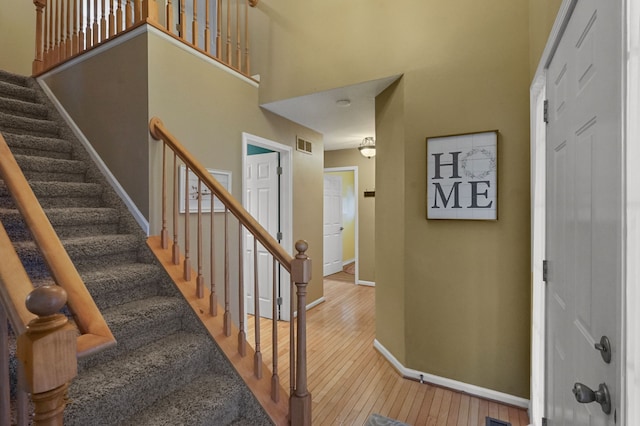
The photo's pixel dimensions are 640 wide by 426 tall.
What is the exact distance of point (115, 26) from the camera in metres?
2.52

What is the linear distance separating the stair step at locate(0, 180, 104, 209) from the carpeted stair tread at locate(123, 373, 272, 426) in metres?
1.60

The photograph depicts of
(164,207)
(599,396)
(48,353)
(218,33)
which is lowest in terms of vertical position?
(599,396)

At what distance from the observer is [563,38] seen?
4.08 feet

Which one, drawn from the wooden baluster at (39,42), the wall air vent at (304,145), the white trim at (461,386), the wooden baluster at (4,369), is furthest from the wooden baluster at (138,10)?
the white trim at (461,386)

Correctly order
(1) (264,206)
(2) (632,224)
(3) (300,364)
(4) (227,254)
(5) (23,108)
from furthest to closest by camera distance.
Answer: (1) (264,206) < (5) (23,108) < (4) (227,254) < (3) (300,364) < (2) (632,224)

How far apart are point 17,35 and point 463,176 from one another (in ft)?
17.0

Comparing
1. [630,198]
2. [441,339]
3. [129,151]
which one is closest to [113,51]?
[129,151]

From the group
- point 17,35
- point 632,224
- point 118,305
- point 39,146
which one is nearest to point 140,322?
point 118,305

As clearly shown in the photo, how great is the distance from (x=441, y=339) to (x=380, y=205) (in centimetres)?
119

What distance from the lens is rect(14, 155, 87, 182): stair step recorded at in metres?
2.24

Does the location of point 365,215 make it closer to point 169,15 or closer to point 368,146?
point 368,146

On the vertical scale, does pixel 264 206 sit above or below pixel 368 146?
below

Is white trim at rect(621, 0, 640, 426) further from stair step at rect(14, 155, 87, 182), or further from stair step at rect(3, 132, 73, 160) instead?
stair step at rect(3, 132, 73, 160)

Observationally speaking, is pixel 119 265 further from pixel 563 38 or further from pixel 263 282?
pixel 563 38
